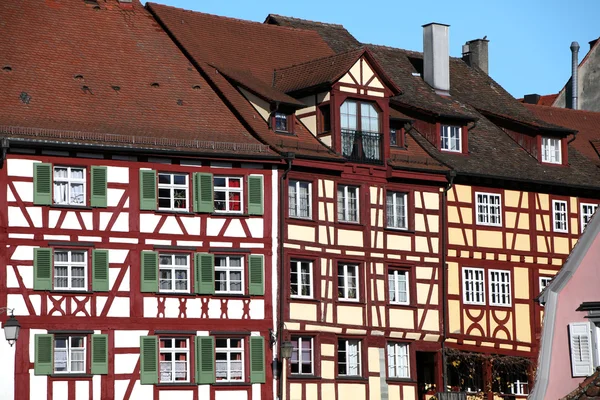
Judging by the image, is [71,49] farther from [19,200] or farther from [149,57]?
[19,200]

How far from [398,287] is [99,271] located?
1001cm

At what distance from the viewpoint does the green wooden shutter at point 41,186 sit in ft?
158

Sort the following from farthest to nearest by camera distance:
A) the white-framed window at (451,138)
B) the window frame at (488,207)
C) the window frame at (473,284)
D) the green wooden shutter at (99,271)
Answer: the white-framed window at (451,138) → the window frame at (488,207) → the window frame at (473,284) → the green wooden shutter at (99,271)

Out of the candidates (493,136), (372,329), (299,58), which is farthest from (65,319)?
(493,136)

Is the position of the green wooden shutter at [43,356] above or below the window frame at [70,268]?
below

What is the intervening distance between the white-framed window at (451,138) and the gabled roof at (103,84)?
8.25 meters

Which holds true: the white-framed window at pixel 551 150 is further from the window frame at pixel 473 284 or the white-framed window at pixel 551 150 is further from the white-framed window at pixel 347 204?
the white-framed window at pixel 347 204

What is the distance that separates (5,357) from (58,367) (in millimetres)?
1519

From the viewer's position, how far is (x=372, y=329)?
53219 mm

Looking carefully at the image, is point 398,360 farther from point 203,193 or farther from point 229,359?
point 203,193

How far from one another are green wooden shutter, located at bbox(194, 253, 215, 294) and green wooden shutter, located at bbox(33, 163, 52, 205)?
4553 millimetres

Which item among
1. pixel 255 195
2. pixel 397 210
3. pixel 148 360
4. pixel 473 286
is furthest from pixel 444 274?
pixel 148 360

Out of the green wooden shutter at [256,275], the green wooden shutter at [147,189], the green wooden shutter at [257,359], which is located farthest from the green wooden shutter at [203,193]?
the green wooden shutter at [257,359]

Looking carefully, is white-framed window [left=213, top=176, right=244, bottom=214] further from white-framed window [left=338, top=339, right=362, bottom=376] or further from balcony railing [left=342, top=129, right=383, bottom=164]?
white-framed window [left=338, top=339, right=362, bottom=376]
